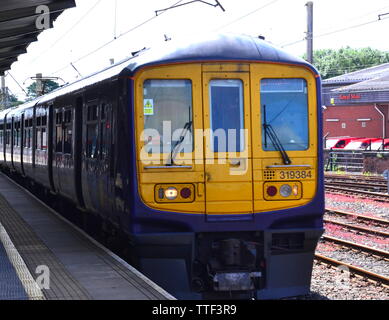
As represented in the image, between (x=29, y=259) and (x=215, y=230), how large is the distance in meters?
2.60

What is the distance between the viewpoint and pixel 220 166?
789cm

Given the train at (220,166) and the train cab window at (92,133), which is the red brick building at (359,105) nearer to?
the train cab window at (92,133)

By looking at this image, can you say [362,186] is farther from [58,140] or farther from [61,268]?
[61,268]

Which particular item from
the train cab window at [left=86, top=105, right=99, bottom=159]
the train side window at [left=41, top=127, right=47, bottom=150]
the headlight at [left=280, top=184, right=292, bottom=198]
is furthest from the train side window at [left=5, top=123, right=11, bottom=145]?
the headlight at [left=280, top=184, right=292, bottom=198]

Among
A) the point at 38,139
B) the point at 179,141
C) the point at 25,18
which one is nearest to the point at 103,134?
the point at 179,141

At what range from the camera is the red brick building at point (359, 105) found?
39.0m

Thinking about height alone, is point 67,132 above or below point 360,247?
above

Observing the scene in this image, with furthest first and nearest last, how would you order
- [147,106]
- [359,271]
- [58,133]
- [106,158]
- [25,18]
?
[58,133] < [25,18] < [359,271] < [106,158] < [147,106]

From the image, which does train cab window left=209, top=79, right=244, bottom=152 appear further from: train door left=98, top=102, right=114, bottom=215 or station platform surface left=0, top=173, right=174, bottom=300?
station platform surface left=0, top=173, right=174, bottom=300

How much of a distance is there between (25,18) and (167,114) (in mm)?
5969

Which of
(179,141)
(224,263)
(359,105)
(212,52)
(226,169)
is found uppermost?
(359,105)

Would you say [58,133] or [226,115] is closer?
[226,115]

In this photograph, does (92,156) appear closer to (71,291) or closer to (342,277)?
(71,291)

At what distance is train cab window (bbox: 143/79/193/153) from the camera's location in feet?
25.7
